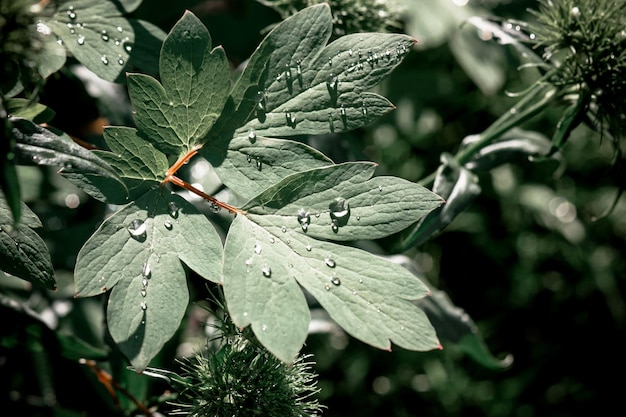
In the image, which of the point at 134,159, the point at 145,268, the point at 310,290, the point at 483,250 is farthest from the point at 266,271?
the point at 483,250

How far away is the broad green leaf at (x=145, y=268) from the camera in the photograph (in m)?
0.80

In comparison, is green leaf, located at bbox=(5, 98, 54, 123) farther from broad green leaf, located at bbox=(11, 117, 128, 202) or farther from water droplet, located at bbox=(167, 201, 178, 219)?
water droplet, located at bbox=(167, 201, 178, 219)

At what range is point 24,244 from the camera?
0.87 meters

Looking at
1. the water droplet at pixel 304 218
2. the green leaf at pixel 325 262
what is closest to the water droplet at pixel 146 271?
the green leaf at pixel 325 262

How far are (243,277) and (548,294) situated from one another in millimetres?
1907

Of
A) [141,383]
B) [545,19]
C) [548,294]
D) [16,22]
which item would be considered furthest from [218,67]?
[548,294]

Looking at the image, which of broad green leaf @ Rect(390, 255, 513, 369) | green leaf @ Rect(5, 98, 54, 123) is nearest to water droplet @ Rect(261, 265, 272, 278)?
green leaf @ Rect(5, 98, 54, 123)

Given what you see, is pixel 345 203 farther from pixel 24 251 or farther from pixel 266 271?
pixel 24 251

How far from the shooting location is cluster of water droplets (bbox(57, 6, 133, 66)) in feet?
3.38

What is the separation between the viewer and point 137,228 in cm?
86

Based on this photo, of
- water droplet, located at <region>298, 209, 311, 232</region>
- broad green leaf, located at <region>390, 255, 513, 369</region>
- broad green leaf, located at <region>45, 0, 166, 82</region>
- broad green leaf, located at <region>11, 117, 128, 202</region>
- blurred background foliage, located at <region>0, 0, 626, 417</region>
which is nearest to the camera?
broad green leaf, located at <region>11, 117, 128, 202</region>

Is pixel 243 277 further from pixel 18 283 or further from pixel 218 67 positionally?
pixel 18 283

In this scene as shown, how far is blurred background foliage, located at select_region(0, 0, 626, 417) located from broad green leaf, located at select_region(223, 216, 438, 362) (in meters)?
0.75

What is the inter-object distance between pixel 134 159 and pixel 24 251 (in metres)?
0.21
